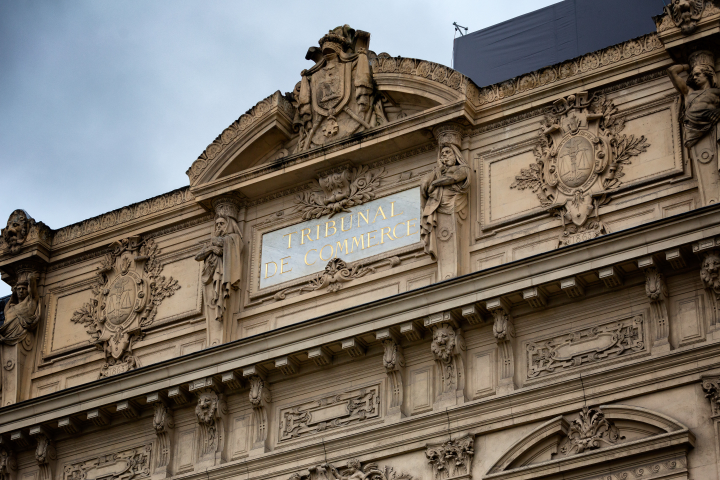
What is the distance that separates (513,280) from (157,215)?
7.66 metres

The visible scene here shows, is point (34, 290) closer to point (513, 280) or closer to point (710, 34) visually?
point (513, 280)

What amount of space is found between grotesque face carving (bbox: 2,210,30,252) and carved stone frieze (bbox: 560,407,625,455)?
11.6 metres

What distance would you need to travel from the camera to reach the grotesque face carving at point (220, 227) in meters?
24.6

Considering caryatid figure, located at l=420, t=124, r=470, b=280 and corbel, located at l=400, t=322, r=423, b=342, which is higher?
caryatid figure, located at l=420, t=124, r=470, b=280

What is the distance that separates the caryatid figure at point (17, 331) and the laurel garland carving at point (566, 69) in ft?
29.2

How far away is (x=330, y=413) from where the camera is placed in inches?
875

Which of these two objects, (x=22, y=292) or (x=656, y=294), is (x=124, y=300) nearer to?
(x=22, y=292)

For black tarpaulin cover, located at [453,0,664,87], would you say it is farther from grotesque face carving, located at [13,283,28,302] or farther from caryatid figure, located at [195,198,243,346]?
grotesque face carving, located at [13,283,28,302]

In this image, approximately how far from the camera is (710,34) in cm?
2123

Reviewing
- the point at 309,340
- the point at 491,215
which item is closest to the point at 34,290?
the point at 309,340

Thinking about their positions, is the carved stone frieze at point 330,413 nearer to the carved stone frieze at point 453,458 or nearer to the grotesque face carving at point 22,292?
the carved stone frieze at point 453,458

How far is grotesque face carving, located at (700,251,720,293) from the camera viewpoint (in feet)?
64.5

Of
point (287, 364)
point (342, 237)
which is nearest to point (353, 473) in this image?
point (287, 364)

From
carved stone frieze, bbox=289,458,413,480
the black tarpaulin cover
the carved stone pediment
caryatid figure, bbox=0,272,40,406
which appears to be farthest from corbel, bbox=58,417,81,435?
the black tarpaulin cover
